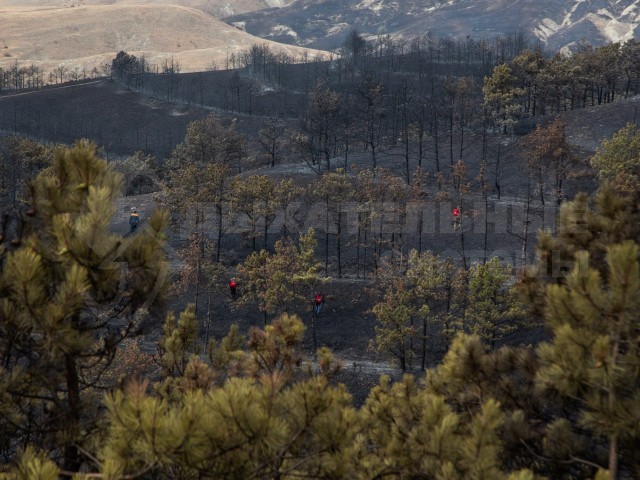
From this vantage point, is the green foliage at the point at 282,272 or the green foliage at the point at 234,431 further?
the green foliage at the point at 282,272

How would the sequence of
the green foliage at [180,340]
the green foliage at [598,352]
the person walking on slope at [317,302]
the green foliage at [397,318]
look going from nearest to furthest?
the green foliage at [598,352] → the green foliage at [180,340] → the green foliage at [397,318] → the person walking on slope at [317,302]

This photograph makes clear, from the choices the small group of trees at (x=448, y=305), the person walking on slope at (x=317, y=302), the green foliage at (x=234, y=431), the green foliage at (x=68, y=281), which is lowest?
the person walking on slope at (x=317, y=302)

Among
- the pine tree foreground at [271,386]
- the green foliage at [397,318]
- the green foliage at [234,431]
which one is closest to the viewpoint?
the green foliage at [234,431]

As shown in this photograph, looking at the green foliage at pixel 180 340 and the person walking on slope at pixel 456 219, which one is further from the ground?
the green foliage at pixel 180 340

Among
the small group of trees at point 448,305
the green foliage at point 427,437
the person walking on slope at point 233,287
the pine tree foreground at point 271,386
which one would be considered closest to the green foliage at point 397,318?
the small group of trees at point 448,305

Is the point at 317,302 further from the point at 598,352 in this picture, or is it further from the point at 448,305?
the point at 598,352

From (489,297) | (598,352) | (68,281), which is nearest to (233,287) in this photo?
(489,297)

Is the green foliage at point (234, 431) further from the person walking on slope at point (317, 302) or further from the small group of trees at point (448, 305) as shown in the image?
the person walking on slope at point (317, 302)

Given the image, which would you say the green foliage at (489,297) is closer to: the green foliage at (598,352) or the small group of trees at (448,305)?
the small group of trees at (448,305)

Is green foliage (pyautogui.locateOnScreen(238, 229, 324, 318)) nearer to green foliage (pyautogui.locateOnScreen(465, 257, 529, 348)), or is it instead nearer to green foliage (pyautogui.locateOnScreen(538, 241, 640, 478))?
green foliage (pyautogui.locateOnScreen(465, 257, 529, 348))

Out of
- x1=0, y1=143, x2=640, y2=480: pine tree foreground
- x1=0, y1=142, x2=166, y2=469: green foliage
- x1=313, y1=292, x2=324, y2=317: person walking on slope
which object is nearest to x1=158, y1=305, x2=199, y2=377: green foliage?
x1=0, y1=143, x2=640, y2=480: pine tree foreground

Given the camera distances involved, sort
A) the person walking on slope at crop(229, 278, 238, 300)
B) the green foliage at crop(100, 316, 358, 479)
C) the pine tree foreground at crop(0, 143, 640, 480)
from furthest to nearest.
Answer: the person walking on slope at crop(229, 278, 238, 300), the pine tree foreground at crop(0, 143, 640, 480), the green foliage at crop(100, 316, 358, 479)

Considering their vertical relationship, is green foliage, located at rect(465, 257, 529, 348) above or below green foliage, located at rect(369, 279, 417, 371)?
above

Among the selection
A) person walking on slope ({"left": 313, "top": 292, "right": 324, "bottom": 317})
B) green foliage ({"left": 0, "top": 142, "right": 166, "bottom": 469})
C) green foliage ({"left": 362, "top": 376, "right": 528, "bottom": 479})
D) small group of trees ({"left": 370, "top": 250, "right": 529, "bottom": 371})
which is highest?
green foliage ({"left": 0, "top": 142, "right": 166, "bottom": 469})
